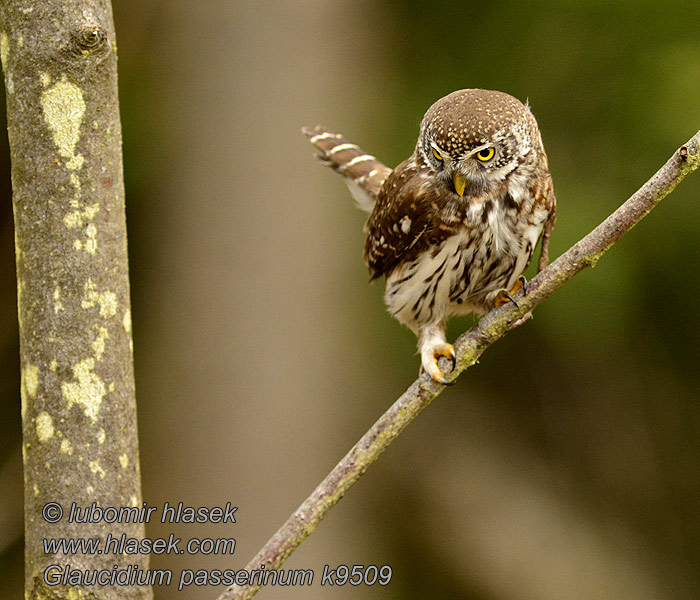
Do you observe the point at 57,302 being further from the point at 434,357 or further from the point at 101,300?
the point at 434,357

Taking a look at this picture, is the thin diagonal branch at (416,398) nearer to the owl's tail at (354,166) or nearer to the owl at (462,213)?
the owl at (462,213)

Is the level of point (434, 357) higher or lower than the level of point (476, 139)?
lower

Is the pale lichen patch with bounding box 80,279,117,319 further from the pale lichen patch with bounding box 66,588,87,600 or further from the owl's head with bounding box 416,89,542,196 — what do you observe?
the owl's head with bounding box 416,89,542,196

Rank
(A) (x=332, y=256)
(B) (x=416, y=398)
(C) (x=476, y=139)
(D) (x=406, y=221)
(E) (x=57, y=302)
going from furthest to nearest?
(A) (x=332, y=256), (D) (x=406, y=221), (C) (x=476, y=139), (B) (x=416, y=398), (E) (x=57, y=302)

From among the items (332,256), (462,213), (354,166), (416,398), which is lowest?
(416,398)

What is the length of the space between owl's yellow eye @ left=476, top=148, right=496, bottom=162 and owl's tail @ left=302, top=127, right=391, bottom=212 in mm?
1088

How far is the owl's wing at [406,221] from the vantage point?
2887 mm

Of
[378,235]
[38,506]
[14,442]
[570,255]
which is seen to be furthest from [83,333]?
[14,442]

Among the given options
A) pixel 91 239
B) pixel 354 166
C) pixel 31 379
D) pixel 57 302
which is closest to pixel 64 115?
pixel 91 239

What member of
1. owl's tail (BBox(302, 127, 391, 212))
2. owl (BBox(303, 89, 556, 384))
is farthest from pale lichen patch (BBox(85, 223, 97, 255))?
owl's tail (BBox(302, 127, 391, 212))

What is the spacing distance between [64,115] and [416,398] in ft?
3.16

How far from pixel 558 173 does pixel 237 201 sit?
1.69 m

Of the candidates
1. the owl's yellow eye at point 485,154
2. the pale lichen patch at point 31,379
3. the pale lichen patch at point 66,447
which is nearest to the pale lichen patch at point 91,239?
the pale lichen patch at point 31,379

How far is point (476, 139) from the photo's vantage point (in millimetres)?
2629
